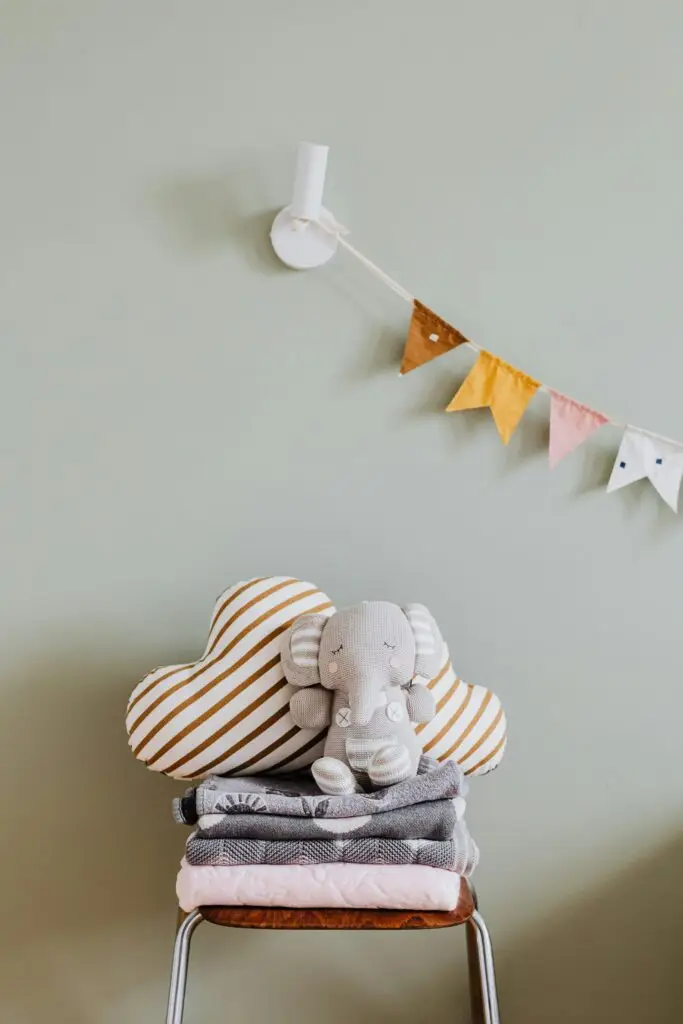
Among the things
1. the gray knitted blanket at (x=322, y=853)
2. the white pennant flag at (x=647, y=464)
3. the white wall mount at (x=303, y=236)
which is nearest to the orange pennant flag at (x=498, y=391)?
the white pennant flag at (x=647, y=464)

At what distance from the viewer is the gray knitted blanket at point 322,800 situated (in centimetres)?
115

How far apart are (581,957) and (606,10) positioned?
1.46 meters

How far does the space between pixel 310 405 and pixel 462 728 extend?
1.75 feet

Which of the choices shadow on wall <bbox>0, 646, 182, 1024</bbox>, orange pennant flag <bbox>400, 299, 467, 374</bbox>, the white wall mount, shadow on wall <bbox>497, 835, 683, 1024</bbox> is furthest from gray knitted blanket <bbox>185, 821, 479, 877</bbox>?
the white wall mount

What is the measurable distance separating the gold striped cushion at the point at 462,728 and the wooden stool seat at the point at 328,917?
9.5 inches

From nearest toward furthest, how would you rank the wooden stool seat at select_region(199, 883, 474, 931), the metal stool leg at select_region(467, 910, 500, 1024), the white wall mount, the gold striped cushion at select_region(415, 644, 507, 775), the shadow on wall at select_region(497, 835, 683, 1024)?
1. the wooden stool seat at select_region(199, 883, 474, 931)
2. the metal stool leg at select_region(467, 910, 500, 1024)
3. the gold striped cushion at select_region(415, 644, 507, 775)
4. the white wall mount
5. the shadow on wall at select_region(497, 835, 683, 1024)

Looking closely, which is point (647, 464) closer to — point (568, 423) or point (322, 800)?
point (568, 423)

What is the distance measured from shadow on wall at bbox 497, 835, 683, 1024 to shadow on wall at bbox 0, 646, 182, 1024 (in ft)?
1.86

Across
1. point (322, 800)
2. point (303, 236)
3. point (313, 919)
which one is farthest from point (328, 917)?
point (303, 236)

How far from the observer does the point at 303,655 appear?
1.27 metres

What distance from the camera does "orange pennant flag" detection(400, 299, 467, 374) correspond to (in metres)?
1.49

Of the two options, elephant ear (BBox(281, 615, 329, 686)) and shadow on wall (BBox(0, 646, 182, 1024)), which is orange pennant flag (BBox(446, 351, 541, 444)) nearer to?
elephant ear (BBox(281, 615, 329, 686))

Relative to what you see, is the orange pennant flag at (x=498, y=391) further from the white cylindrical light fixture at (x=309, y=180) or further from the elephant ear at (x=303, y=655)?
the elephant ear at (x=303, y=655)

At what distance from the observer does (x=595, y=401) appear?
155 centimetres
